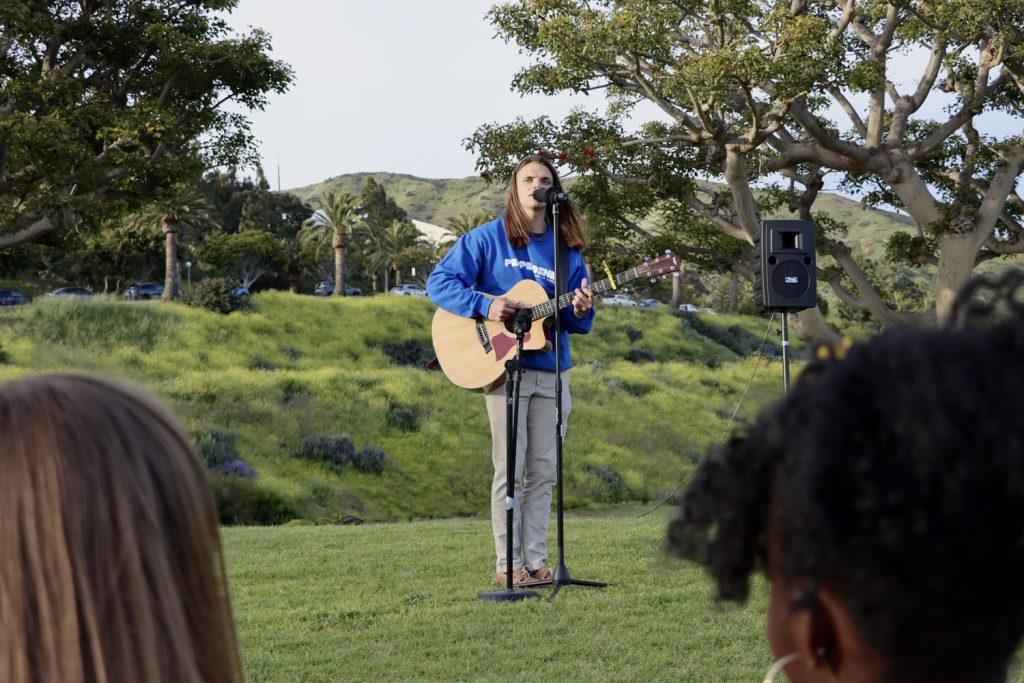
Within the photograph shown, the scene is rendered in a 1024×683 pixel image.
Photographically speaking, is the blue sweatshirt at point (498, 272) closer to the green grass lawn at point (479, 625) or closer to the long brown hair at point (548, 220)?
the long brown hair at point (548, 220)

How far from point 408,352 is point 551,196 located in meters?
27.1

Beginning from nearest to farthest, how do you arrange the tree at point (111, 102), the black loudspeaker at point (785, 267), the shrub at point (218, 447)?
the black loudspeaker at point (785, 267) → the tree at point (111, 102) → the shrub at point (218, 447)

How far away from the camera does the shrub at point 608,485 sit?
21.0m

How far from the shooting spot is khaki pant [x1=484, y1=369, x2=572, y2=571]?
221 inches

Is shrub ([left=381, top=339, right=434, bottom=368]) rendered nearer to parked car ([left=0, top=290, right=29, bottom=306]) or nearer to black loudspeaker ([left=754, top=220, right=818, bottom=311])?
parked car ([left=0, top=290, right=29, bottom=306])

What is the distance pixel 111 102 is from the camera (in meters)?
17.1

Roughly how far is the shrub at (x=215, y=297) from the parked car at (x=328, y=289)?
82.8 ft

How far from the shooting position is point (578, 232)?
5.69 meters

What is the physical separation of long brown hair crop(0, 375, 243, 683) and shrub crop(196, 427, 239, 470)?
692 inches

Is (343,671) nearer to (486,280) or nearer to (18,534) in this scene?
(486,280)

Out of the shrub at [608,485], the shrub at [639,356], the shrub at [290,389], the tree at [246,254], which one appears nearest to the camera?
the shrub at [608,485]

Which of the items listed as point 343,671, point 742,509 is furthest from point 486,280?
point 742,509

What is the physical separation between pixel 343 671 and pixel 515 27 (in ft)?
36.7

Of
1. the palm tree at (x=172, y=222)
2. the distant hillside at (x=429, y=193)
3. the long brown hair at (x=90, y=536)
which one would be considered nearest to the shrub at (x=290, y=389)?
the palm tree at (x=172, y=222)
